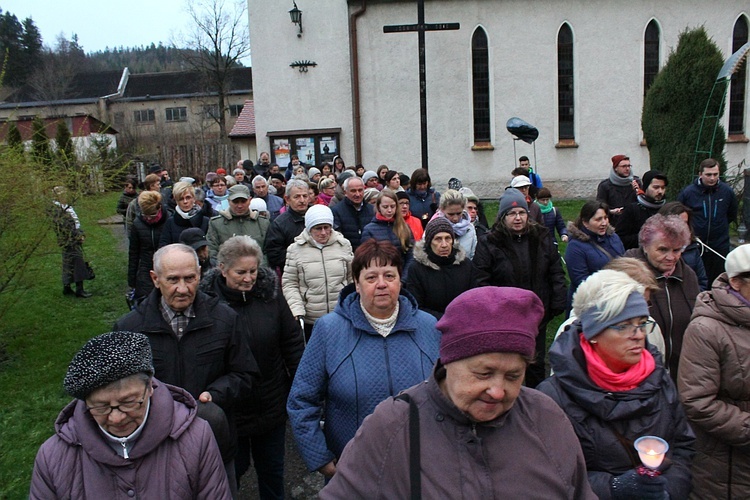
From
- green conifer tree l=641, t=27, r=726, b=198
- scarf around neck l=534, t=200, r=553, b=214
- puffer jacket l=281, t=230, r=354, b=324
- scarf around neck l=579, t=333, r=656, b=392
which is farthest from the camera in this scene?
green conifer tree l=641, t=27, r=726, b=198

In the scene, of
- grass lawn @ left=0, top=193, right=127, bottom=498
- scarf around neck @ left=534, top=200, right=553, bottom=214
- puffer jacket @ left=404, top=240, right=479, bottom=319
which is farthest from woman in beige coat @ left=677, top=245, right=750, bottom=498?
scarf around neck @ left=534, top=200, right=553, bottom=214

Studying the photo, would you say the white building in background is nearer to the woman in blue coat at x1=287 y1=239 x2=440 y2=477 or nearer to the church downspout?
the church downspout

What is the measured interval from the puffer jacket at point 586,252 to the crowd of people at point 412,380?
52cm

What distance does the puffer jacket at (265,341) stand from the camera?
12.5ft

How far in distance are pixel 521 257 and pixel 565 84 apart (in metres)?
16.0

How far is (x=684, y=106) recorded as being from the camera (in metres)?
10.9

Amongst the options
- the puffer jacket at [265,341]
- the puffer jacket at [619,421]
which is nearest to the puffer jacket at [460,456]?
the puffer jacket at [619,421]

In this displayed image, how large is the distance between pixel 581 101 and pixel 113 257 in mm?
14699

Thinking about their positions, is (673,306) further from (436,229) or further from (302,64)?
(302,64)

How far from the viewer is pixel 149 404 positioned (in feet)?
8.19

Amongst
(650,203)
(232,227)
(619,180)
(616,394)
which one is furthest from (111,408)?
(619,180)

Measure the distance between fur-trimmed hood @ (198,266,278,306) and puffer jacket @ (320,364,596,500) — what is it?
219cm

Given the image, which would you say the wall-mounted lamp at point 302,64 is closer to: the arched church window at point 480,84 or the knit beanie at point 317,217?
the arched church window at point 480,84

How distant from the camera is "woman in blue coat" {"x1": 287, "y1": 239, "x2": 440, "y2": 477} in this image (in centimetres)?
305
